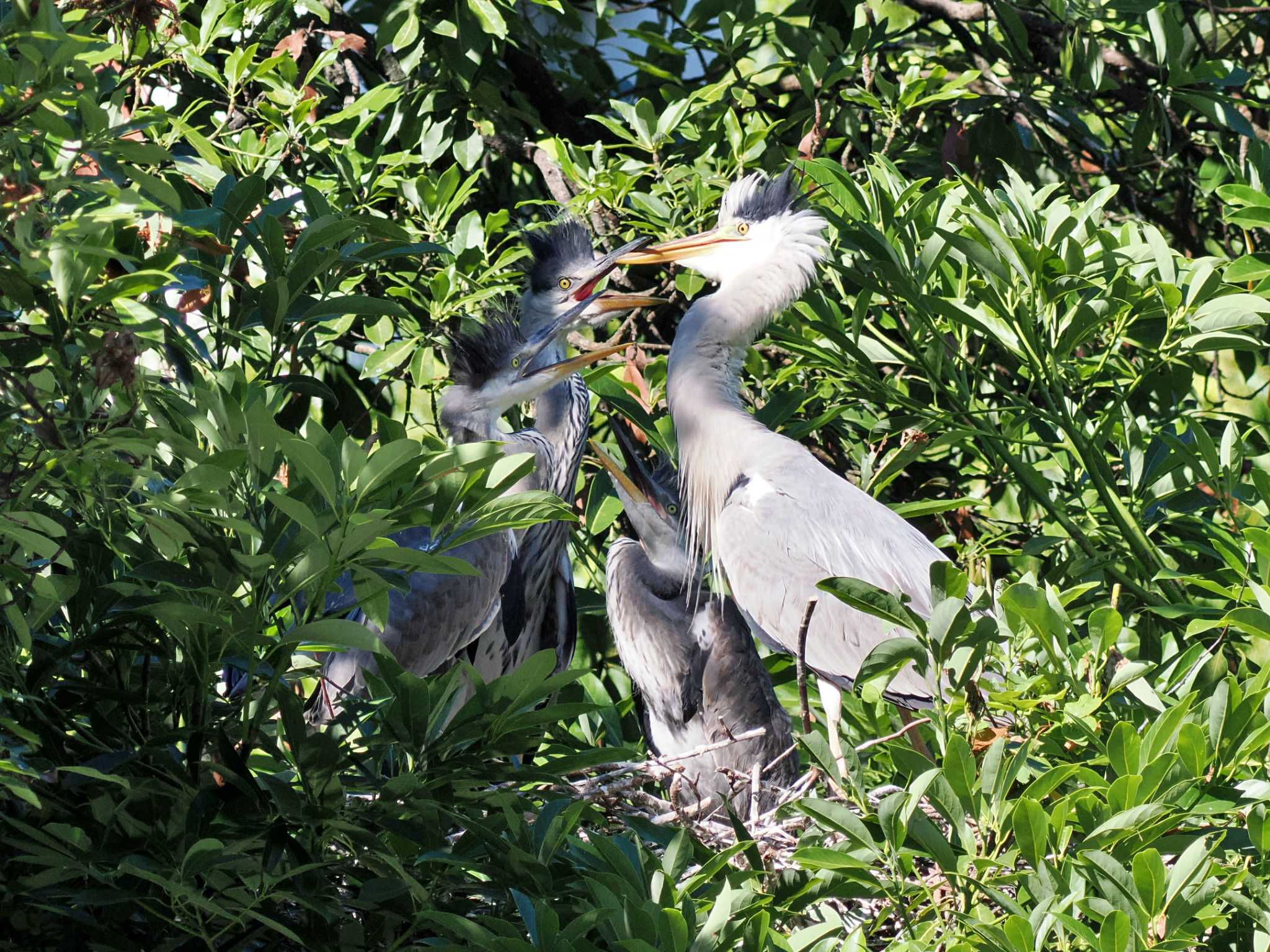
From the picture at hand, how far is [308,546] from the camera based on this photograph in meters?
1.12

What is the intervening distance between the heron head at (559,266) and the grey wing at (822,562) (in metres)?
0.96

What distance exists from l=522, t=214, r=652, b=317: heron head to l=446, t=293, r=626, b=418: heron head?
0.21m

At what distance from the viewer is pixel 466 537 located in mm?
1230

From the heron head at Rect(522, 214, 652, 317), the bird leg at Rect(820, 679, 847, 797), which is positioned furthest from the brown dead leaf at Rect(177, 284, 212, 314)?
the heron head at Rect(522, 214, 652, 317)

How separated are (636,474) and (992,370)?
2.74 feet

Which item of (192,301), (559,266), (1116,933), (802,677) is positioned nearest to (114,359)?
(192,301)

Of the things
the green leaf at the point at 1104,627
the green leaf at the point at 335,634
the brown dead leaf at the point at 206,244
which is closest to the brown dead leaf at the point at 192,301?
the brown dead leaf at the point at 206,244

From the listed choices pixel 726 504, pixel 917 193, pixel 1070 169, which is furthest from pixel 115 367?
pixel 1070 169

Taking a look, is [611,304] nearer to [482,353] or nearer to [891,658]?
[482,353]

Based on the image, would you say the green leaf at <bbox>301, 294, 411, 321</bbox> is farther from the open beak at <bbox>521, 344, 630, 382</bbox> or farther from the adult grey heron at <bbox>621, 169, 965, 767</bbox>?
the open beak at <bbox>521, 344, 630, 382</bbox>

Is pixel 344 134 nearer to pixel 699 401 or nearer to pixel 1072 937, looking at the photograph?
pixel 699 401

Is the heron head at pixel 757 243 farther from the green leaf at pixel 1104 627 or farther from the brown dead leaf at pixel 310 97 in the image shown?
the green leaf at pixel 1104 627

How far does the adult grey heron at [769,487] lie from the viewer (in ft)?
8.34

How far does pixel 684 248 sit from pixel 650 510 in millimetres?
603
